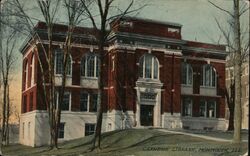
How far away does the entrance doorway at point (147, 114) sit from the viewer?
12.6 meters

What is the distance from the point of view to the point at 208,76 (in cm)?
1314

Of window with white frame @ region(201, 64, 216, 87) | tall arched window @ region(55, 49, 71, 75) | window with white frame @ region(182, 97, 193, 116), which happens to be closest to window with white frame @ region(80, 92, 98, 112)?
tall arched window @ region(55, 49, 71, 75)

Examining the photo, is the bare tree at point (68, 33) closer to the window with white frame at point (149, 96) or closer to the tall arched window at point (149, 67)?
the tall arched window at point (149, 67)

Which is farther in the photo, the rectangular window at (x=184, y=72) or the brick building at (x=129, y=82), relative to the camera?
the rectangular window at (x=184, y=72)

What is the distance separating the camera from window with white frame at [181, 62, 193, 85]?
480 inches

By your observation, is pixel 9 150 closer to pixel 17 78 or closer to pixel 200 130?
pixel 17 78

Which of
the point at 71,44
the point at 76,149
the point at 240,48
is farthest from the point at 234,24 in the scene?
the point at 76,149

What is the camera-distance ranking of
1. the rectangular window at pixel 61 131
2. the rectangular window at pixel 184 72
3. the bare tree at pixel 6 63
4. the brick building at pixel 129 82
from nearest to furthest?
1. the bare tree at pixel 6 63
2. the rectangular window at pixel 61 131
3. the brick building at pixel 129 82
4. the rectangular window at pixel 184 72

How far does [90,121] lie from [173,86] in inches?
99.1

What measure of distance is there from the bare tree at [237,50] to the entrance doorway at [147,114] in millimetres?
2537

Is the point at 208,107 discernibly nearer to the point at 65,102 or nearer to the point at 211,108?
the point at 211,108

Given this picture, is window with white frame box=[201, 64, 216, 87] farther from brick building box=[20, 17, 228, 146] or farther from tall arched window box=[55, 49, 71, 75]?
tall arched window box=[55, 49, 71, 75]

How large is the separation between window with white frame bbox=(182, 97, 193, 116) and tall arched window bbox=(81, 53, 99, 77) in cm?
248

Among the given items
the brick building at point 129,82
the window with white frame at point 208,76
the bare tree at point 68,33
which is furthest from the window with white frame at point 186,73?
the bare tree at point 68,33
